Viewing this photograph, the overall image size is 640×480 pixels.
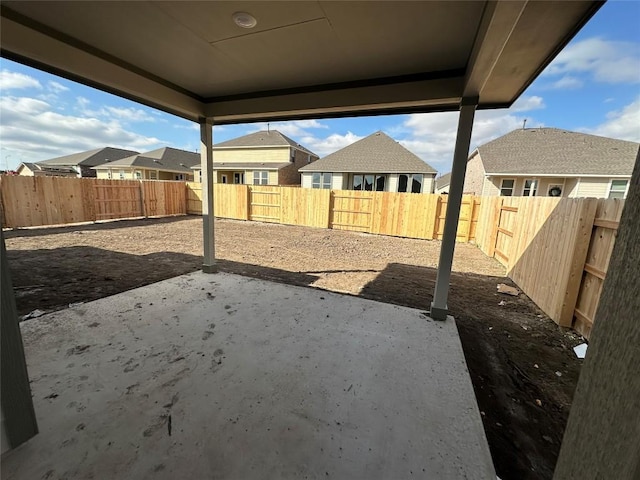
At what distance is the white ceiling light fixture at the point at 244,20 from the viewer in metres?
1.99

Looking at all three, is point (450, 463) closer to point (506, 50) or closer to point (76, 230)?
point (506, 50)

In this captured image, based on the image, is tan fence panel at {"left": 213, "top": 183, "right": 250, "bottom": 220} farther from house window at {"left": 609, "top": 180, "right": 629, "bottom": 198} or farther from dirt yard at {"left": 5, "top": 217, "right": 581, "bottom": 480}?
house window at {"left": 609, "top": 180, "right": 629, "bottom": 198}

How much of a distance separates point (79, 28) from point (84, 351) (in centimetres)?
279

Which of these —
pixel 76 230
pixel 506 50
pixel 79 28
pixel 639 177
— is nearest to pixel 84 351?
pixel 79 28

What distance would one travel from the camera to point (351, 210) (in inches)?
433

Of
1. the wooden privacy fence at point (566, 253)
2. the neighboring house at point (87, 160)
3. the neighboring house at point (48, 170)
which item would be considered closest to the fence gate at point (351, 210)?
the wooden privacy fence at point (566, 253)

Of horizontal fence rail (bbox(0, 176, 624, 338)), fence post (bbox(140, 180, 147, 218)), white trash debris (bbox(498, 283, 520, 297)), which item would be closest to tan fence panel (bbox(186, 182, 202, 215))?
horizontal fence rail (bbox(0, 176, 624, 338))

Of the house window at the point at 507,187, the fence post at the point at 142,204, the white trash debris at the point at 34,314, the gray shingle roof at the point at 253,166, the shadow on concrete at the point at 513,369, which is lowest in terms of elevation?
the shadow on concrete at the point at 513,369

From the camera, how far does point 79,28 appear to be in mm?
2299

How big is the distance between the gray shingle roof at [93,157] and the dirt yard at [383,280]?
2273 cm

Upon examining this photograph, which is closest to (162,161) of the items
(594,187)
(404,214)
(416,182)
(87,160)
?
(87,160)

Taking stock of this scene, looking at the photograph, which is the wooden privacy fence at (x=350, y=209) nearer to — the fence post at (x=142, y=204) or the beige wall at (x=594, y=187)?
the fence post at (x=142, y=204)

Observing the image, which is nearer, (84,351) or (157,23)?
(157,23)

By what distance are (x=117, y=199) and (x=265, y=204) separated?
20.3 feet
